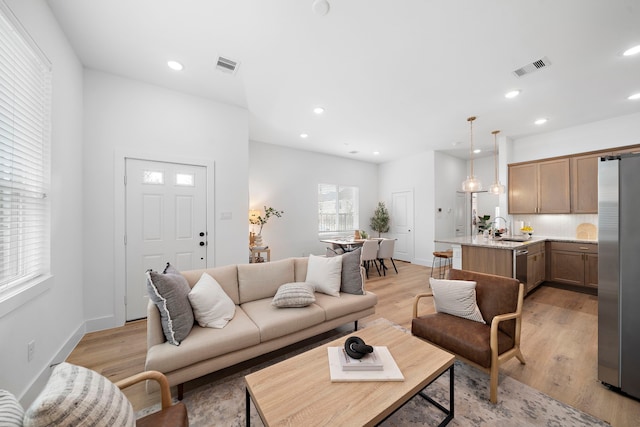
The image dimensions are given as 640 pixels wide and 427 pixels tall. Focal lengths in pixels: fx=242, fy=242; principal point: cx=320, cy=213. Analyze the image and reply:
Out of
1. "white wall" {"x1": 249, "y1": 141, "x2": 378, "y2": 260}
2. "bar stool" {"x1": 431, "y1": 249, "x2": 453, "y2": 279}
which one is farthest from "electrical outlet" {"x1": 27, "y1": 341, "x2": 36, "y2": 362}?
"bar stool" {"x1": 431, "y1": 249, "x2": 453, "y2": 279}

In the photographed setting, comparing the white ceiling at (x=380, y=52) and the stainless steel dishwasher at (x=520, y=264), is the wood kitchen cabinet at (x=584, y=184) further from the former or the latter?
the stainless steel dishwasher at (x=520, y=264)

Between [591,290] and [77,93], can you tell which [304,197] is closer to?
[77,93]

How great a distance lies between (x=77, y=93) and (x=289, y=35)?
244 cm

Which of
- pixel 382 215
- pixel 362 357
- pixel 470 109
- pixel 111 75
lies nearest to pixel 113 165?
pixel 111 75

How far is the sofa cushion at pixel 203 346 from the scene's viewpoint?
1.66m

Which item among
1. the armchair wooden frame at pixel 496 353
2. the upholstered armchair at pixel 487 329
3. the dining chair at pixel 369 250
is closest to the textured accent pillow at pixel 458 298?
the upholstered armchair at pixel 487 329

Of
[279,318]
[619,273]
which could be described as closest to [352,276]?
[279,318]

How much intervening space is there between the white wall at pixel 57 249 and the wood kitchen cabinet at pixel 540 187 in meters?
7.12

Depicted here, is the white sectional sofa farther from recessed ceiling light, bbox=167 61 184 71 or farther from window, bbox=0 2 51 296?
recessed ceiling light, bbox=167 61 184 71

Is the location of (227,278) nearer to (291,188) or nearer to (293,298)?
(293,298)

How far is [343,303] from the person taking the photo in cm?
256

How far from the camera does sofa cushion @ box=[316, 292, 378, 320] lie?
247 centimetres

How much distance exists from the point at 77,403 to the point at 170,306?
1083 millimetres

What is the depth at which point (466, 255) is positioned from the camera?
4.01 m
